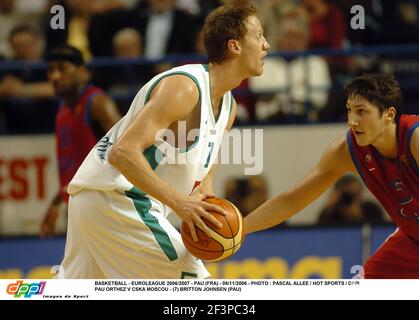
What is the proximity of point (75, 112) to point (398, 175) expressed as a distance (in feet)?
8.73

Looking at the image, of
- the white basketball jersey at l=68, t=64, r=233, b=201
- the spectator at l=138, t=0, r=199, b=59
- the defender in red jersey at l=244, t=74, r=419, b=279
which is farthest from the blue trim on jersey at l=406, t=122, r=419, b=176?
the spectator at l=138, t=0, r=199, b=59

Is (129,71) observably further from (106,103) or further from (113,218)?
(113,218)

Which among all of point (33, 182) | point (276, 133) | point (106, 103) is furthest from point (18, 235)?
point (276, 133)

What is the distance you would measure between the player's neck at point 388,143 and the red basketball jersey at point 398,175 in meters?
0.02

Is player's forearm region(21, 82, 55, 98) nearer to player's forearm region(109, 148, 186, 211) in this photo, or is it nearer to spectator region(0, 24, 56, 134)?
spectator region(0, 24, 56, 134)

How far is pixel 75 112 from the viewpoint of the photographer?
7367mm

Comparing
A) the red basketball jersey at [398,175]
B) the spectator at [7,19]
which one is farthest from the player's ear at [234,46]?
the spectator at [7,19]

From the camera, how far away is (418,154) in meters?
5.41

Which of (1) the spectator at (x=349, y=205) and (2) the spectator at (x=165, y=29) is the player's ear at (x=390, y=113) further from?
(2) the spectator at (x=165, y=29)

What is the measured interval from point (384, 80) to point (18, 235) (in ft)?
12.6

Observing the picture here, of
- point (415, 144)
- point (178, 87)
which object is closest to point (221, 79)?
point (178, 87)

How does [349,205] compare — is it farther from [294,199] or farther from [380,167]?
[380,167]

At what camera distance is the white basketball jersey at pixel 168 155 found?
532 centimetres

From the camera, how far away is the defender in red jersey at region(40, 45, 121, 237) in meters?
7.25
